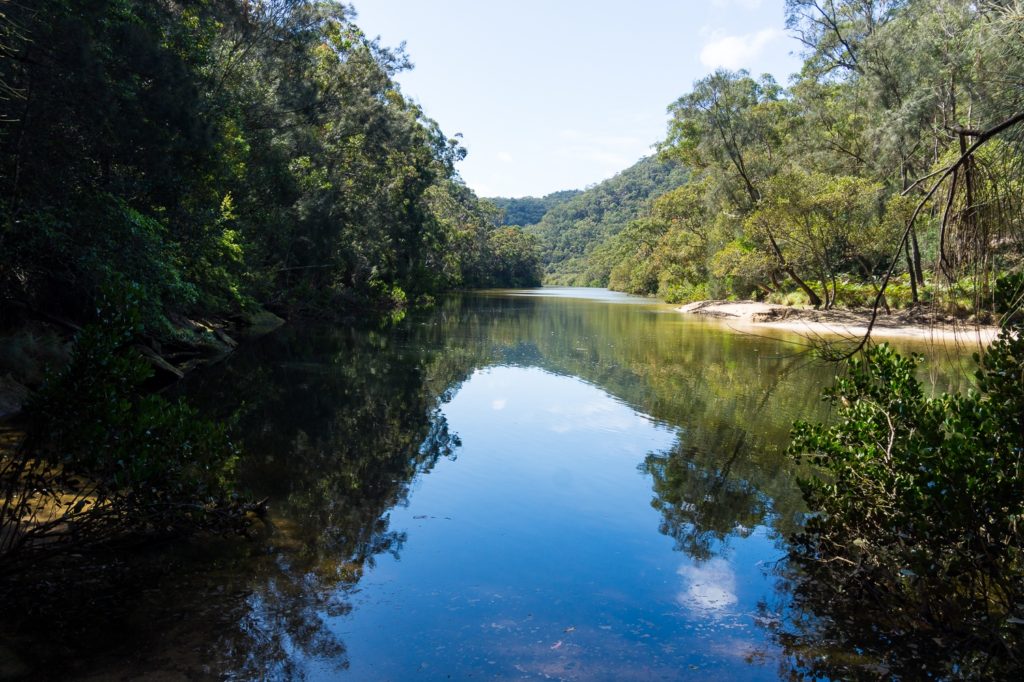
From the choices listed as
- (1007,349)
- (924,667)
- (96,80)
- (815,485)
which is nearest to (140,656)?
(924,667)

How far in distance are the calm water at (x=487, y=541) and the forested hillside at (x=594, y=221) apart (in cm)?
12953

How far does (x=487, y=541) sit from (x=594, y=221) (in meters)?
182

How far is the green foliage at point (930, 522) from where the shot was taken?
4.45 metres

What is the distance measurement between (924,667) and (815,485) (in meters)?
1.98

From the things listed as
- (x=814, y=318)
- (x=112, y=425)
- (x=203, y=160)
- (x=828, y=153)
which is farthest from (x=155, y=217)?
(x=828, y=153)

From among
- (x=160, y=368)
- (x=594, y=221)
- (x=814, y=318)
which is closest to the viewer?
(x=160, y=368)

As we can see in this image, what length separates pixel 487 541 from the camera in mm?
7023

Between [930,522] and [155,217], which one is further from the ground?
[155,217]

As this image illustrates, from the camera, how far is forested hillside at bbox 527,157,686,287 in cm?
15662

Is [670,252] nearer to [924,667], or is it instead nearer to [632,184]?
[924,667]

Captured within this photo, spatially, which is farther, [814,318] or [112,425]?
[814,318]

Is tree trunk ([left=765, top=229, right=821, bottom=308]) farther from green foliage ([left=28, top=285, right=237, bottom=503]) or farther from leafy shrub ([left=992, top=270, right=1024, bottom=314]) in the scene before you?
green foliage ([left=28, top=285, right=237, bottom=503])

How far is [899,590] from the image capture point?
16.6 feet

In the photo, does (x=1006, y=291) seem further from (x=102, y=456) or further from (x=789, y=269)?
(x=789, y=269)
